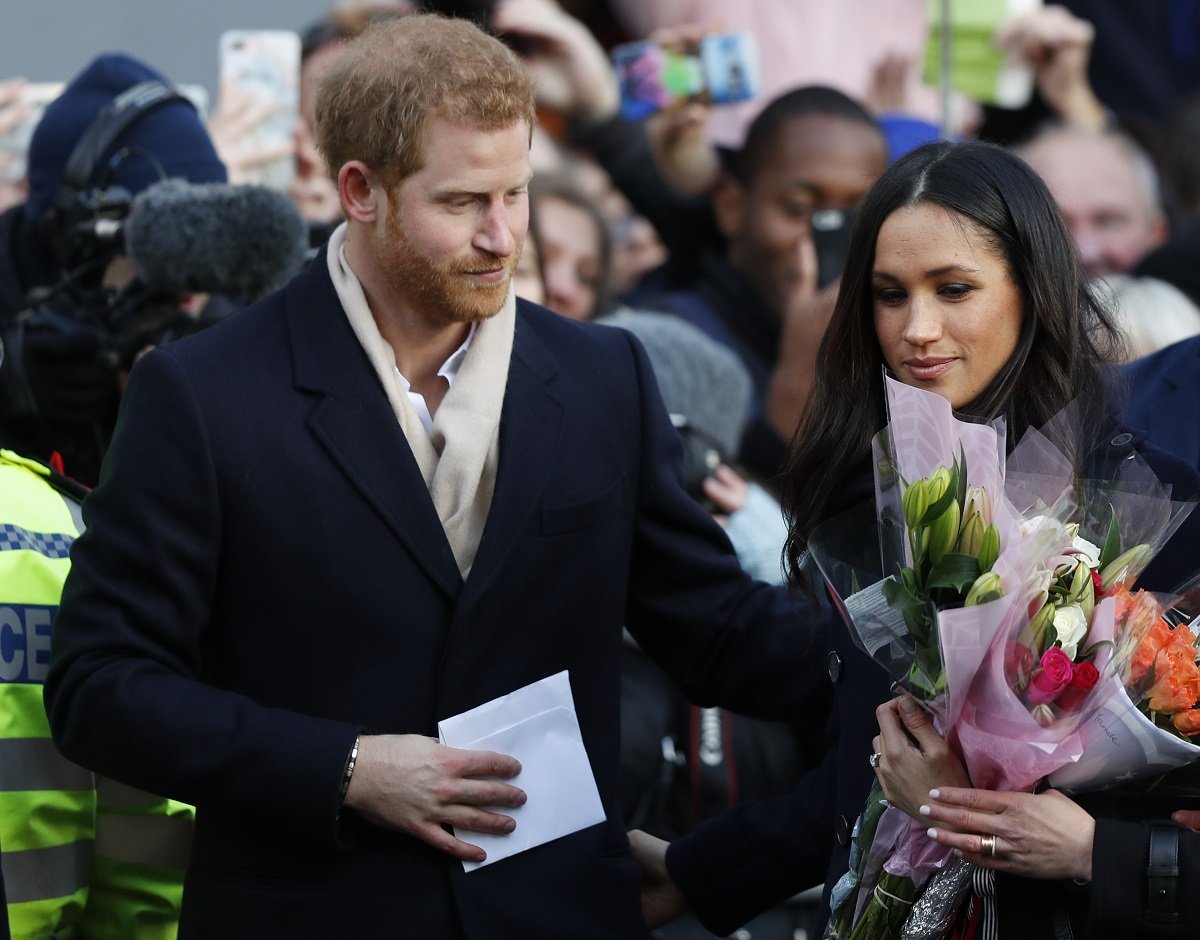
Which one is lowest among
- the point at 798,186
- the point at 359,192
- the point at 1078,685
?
the point at 798,186

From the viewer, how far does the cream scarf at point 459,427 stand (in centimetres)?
293

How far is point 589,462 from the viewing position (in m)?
3.07

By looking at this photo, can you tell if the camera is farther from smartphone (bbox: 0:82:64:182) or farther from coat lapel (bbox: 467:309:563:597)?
smartphone (bbox: 0:82:64:182)

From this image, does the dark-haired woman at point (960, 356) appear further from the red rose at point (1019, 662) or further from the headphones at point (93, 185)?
the headphones at point (93, 185)

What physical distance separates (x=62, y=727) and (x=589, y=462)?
924mm

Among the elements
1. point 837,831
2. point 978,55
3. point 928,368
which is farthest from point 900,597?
point 978,55

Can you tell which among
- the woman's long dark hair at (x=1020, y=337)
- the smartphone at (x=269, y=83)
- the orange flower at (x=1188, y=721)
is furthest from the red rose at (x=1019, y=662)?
the smartphone at (x=269, y=83)

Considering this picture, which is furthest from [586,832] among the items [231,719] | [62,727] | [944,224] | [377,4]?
[377,4]

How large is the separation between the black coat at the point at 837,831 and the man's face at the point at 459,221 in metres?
0.68

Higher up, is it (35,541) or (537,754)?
(35,541)

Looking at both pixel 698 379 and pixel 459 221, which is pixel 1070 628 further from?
pixel 698 379

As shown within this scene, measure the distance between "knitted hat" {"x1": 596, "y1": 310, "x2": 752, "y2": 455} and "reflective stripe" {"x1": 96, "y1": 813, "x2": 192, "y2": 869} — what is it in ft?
5.66

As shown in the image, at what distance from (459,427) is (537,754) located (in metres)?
0.53

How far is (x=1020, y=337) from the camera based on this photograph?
9.11 feet
